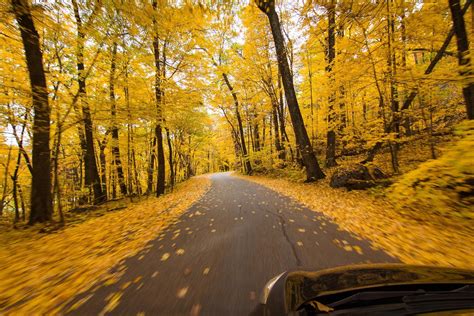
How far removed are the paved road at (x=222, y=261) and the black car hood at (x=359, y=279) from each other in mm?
847

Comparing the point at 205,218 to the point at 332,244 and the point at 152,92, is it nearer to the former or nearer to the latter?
the point at 332,244

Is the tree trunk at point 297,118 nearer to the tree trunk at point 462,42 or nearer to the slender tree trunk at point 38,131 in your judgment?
the tree trunk at point 462,42

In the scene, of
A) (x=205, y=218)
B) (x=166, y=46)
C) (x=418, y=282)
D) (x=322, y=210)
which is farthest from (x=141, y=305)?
(x=166, y=46)

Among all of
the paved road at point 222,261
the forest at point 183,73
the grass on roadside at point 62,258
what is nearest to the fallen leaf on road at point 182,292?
the paved road at point 222,261

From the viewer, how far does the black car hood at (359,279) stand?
1.38 metres

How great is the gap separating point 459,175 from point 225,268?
471 cm

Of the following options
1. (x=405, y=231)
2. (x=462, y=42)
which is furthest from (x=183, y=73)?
(x=405, y=231)

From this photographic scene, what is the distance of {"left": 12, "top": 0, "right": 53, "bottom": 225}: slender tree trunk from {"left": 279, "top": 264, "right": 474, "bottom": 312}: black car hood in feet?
24.1

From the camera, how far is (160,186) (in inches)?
477

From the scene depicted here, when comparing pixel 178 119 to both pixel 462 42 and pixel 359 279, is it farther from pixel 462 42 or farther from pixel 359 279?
pixel 359 279

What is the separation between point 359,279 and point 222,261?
6.99 feet

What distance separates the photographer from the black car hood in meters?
1.38

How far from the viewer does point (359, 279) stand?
1507mm

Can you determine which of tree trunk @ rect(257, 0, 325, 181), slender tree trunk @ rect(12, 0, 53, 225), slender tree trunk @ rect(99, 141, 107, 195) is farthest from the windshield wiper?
slender tree trunk @ rect(99, 141, 107, 195)
